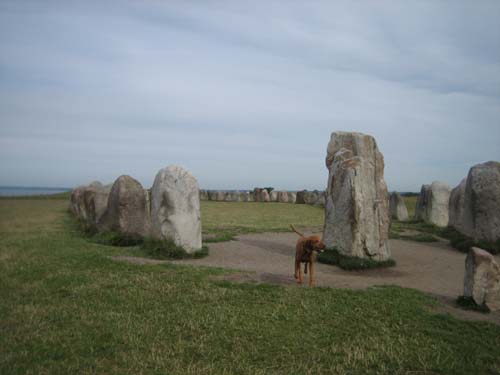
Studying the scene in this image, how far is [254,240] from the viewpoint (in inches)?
685

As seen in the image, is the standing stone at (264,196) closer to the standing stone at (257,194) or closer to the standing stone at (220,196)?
the standing stone at (257,194)

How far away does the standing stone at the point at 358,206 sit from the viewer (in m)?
12.3

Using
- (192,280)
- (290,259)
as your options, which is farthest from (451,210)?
(192,280)

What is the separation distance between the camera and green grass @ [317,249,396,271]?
11859 millimetres

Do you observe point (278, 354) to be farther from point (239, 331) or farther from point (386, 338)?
point (386, 338)

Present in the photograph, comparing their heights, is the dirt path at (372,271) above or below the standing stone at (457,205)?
below

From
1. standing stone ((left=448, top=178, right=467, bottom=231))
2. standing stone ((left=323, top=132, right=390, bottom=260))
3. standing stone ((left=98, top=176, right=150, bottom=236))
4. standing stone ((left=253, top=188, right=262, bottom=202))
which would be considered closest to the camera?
standing stone ((left=323, top=132, right=390, bottom=260))

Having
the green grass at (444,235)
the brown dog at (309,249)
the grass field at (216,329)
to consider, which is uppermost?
the brown dog at (309,249)

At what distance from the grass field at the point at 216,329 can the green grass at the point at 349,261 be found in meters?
2.77

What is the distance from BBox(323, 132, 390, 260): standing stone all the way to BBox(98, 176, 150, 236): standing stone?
6.38 metres

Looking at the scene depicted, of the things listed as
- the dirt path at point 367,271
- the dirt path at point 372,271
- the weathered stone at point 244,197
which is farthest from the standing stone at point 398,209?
the weathered stone at point 244,197

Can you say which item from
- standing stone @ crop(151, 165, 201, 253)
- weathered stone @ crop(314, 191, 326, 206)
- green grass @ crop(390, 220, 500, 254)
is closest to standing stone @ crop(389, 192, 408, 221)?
green grass @ crop(390, 220, 500, 254)

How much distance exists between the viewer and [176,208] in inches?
513

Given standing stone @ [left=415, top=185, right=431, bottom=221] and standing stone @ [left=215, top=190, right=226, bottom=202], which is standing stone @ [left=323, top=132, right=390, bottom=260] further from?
standing stone @ [left=215, top=190, right=226, bottom=202]
